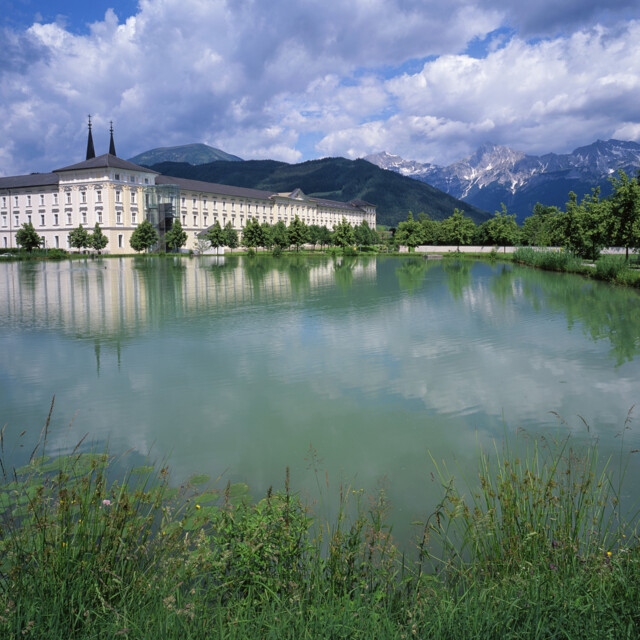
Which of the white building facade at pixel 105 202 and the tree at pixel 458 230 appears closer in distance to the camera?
the white building facade at pixel 105 202

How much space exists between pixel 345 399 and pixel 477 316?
9.27 meters

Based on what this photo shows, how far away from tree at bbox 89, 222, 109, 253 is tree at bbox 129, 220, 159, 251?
341 centimetres

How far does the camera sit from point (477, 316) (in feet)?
51.2

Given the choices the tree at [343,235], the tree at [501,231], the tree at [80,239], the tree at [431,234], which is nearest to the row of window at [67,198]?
the tree at [80,239]

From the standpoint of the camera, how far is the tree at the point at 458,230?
261ft

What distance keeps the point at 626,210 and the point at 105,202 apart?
6386 centimetres

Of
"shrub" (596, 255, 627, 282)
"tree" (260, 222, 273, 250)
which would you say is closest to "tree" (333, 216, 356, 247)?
"tree" (260, 222, 273, 250)

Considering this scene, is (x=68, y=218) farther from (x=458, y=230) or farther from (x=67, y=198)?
(x=458, y=230)

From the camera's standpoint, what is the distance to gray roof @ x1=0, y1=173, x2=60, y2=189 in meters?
75.4

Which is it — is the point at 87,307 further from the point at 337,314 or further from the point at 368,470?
the point at 368,470

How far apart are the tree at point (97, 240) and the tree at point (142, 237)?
341 centimetres

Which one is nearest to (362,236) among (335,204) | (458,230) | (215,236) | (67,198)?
(458,230)

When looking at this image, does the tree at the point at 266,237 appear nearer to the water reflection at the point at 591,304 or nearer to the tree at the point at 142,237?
the tree at the point at 142,237

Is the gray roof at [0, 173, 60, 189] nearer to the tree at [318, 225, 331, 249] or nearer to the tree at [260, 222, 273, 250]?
the tree at [260, 222, 273, 250]
